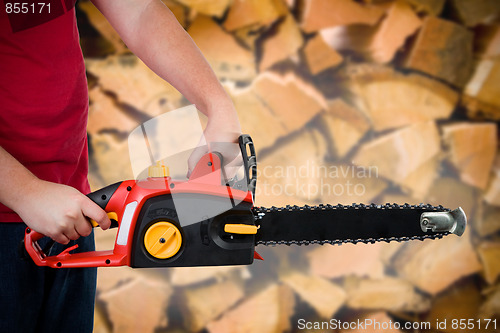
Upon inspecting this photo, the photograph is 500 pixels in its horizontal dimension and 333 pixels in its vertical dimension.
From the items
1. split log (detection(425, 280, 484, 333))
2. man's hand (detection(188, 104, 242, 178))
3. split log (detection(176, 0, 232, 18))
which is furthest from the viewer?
split log (detection(425, 280, 484, 333))

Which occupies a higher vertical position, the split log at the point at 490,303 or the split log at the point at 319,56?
the split log at the point at 319,56

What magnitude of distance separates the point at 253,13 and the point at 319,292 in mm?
1091

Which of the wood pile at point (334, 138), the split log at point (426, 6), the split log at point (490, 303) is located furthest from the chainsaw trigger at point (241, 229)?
the split log at point (490, 303)

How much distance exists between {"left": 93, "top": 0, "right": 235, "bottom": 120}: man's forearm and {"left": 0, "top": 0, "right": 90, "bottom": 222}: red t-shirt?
11 centimetres

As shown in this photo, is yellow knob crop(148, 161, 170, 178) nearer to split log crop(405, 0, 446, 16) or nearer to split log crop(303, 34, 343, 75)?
split log crop(303, 34, 343, 75)

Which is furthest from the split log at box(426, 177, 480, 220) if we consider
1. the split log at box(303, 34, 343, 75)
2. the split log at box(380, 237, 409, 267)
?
the split log at box(303, 34, 343, 75)

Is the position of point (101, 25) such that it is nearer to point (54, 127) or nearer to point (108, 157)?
point (108, 157)

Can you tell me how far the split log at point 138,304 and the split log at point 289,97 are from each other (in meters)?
0.79

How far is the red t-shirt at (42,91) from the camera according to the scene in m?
0.72

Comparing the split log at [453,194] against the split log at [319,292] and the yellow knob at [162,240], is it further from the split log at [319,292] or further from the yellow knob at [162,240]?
the yellow knob at [162,240]

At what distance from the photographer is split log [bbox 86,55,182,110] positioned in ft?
5.46

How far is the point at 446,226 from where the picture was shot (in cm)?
79

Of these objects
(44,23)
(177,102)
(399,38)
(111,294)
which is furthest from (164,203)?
(399,38)

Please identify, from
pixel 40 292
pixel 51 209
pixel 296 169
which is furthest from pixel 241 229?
pixel 296 169
